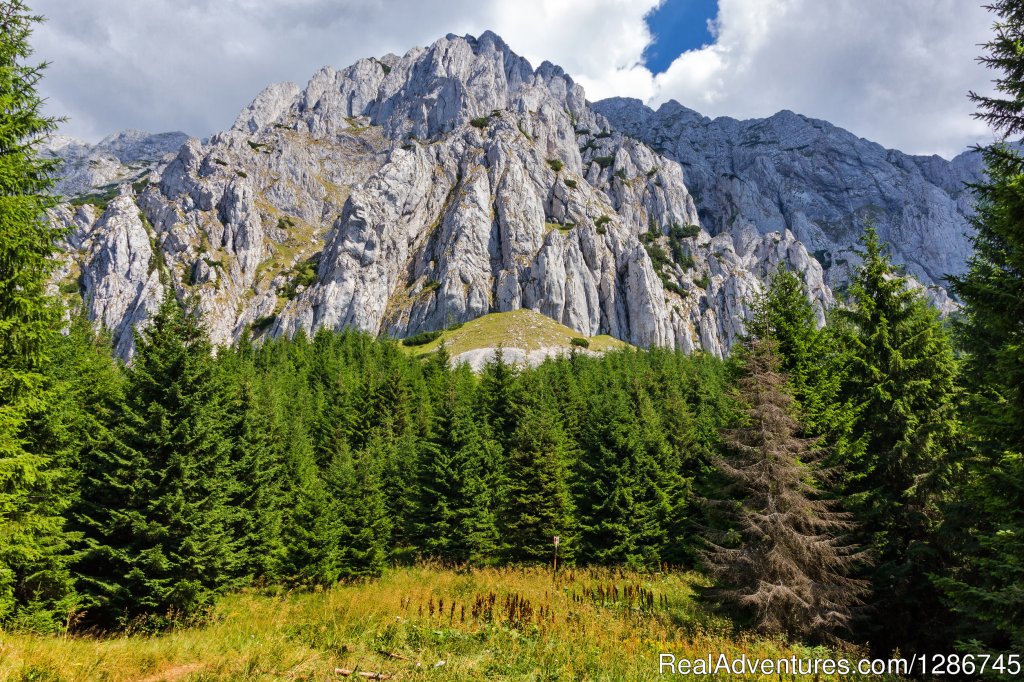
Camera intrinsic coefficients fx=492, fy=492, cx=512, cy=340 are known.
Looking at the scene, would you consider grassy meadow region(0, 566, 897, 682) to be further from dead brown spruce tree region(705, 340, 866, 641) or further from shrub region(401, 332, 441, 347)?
shrub region(401, 332, 441, 347)

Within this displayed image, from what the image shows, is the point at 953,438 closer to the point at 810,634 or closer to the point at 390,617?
the point at 810,634

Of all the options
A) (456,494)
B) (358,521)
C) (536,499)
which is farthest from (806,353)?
(358,521)

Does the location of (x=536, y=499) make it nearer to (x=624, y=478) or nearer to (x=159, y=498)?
(x=624, y=478)

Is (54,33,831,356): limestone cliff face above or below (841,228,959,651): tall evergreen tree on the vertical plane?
above

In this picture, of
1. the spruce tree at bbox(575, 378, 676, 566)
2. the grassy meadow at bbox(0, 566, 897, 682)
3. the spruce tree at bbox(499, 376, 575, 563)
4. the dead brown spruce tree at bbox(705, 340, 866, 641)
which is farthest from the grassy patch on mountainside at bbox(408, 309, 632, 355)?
the grassy meadow at bbox(0, 566, 897, 682)

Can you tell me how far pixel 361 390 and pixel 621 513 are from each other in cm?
3601

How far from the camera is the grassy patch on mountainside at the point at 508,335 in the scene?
4264 inches

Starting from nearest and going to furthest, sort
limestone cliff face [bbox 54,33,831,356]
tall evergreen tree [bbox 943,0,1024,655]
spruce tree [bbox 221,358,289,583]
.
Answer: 1. tall evergreen tree [bbox 943,0,1024,655]
2. spruce tree [bbox 221,358,289,583]
3. limestone cliff face [bbox 54,33,831,356]

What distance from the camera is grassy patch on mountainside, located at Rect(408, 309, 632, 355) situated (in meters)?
108

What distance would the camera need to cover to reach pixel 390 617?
36.7 feet

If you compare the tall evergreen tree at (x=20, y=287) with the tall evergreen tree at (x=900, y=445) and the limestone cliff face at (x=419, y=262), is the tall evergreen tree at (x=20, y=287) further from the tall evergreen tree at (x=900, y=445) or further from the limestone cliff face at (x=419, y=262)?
the limestone cliff face at (x=419, y=262)

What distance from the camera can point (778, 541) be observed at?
42.9 ft

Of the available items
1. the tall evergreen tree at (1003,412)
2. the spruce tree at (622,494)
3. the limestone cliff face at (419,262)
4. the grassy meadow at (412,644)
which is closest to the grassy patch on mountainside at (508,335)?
the limestone cliff face at (419,262)

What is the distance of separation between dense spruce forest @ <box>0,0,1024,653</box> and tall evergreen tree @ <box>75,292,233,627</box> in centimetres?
8
